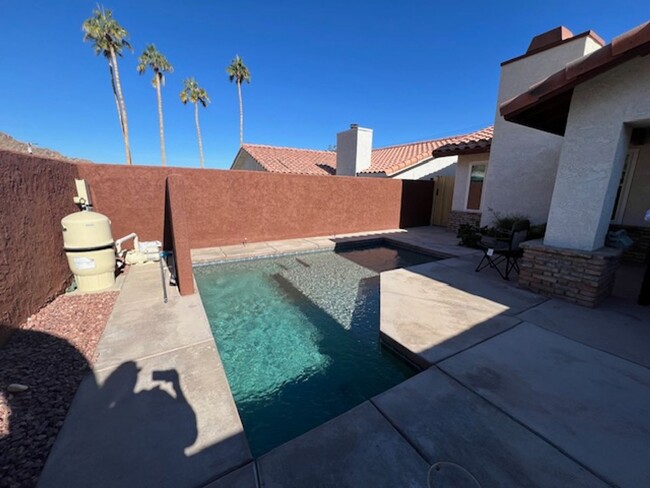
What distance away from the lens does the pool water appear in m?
2.60

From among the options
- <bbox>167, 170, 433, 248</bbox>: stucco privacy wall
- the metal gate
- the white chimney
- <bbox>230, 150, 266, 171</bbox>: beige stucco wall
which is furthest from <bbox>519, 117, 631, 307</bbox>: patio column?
<bbox>230, 150, 266, 171</bbox>: beige stucco wall

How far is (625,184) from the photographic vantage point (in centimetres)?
650

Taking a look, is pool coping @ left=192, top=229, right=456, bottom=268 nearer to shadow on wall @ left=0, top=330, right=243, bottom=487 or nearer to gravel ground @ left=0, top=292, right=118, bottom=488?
gravel ground @ left=0, top=292, right=118, bottom=488

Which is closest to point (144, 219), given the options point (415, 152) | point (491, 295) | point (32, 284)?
point (32, 284)

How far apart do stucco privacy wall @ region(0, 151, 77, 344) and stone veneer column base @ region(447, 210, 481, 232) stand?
437 inches

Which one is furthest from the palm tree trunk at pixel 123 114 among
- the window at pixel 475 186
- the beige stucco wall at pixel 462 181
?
the window at pixel 475 186

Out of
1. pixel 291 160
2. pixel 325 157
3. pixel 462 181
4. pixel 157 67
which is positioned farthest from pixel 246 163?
pixel 462 181

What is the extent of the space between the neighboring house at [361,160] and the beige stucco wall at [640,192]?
5.93 metres

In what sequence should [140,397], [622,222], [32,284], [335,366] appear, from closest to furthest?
[140,397], [335,366], [32,284], [622,222]

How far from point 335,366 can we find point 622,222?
822cm

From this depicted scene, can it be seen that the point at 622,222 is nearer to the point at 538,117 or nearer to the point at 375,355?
the point at 538,117

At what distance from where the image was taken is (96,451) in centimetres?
179

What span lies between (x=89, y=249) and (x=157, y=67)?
2191 centimetres

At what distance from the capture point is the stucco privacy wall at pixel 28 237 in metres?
3.14
